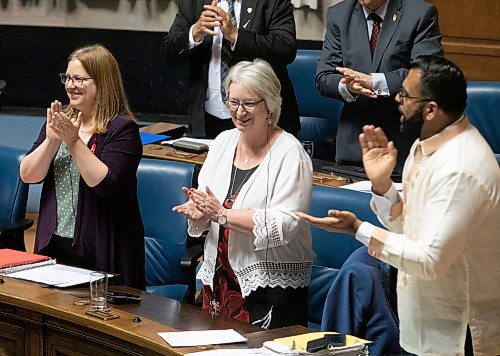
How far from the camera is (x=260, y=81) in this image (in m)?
3.91

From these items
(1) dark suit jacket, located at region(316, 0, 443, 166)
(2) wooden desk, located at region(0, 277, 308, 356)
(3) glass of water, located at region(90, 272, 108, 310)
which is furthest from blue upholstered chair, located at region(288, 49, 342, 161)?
(3) glass of water, located at region(90, 272, 108, 310)

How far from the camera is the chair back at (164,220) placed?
4.82 meters

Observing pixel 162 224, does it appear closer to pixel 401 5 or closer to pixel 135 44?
pixel 401 5

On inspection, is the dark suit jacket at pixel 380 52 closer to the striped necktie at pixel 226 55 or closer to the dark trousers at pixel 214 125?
the striped necktie at pixel 226 55

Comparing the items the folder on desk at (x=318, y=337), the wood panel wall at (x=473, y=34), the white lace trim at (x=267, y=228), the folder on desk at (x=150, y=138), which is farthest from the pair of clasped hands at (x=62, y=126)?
the wood panel wall at (x=473, y=34)

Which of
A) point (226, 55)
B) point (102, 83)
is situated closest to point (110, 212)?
point (102, 83)

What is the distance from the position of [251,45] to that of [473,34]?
6.26 feet

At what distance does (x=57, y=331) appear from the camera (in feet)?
12.0

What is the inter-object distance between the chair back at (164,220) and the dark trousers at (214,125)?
27.9 inches

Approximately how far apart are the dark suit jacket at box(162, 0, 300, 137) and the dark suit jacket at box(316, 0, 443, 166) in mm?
268

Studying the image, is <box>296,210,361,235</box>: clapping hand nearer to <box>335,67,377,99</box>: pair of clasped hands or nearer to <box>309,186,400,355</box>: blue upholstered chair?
<box>309,186,400,355</box>: blue upholstered chair

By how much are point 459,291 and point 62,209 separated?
1782mm

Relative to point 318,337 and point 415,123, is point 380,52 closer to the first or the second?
point 415,123

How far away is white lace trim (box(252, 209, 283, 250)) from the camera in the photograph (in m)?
3.77
